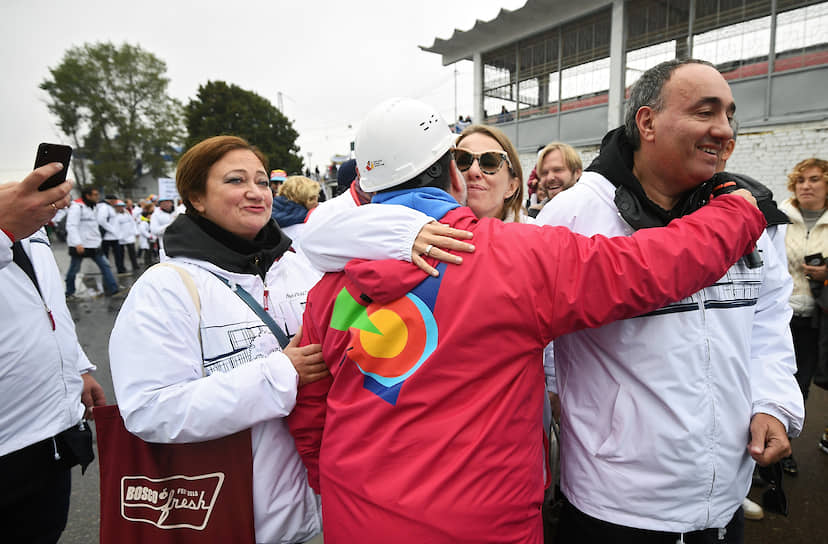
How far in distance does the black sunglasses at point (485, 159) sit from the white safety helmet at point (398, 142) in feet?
3.65

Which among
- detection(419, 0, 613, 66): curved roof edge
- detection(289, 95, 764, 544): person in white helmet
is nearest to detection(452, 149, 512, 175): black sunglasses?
detection(289, 95, 764, 544): person in white helmet

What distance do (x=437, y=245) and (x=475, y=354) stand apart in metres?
0.31

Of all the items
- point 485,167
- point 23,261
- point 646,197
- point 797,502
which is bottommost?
point 797,502

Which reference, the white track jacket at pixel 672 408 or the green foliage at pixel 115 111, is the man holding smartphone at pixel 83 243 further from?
the green foliage at pixel 115 111

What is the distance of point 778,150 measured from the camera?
362 inches

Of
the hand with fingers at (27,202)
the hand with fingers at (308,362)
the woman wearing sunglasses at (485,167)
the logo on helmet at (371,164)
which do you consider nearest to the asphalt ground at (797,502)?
the hand with fingers at (27,202)

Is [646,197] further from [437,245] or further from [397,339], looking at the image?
[397,339]

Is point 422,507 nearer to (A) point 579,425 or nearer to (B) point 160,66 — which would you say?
(A) point 579,425

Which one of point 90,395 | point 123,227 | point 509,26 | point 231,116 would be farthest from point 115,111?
point 90,395

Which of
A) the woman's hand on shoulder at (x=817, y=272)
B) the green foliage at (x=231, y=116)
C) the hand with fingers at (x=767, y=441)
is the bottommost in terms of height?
the hand with fingers at (x=767, y=441)

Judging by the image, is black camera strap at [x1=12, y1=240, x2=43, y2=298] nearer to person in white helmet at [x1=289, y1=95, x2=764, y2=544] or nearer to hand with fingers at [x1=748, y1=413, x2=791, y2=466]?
person in white helmet at [x1=289, y1=95, x2=764, y2=544]

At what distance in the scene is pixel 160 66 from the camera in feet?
121

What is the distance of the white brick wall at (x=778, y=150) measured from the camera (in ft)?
28.6

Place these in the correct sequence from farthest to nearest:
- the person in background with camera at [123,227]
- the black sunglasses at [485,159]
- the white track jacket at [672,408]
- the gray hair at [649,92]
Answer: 1. the person in background with camera at [123,227]
2. the black sunglasses at [485,159]
3. the gray hair at [649,92]
4. the white track jacket at [672,408]
